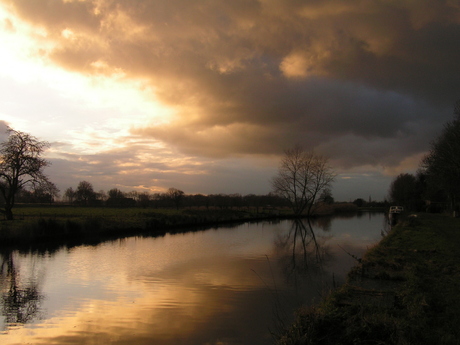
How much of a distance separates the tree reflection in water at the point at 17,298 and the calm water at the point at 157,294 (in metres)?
0.02

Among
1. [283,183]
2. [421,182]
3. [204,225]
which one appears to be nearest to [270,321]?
[204,225]

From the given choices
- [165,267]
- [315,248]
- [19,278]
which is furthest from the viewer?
[315,248]

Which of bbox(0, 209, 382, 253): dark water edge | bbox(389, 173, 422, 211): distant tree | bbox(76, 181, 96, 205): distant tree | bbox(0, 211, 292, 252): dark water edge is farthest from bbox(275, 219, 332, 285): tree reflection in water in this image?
bbox(76, 181, 96, 205): distant tree

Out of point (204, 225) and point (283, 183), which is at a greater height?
point (283, 183)

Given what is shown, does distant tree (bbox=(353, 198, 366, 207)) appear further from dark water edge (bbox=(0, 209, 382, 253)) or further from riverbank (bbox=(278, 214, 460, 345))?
riverbank (bbox=(278, 214, 460, 345))

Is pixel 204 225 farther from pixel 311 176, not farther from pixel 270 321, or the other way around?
pixel 270 321

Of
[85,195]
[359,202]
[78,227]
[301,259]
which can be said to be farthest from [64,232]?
[359,202]

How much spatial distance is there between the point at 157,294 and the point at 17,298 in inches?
154

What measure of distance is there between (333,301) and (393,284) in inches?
98.1

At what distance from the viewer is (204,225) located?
37375 mm

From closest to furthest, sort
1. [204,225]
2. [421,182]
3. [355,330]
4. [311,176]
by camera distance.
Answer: [355,330]
[204,225]
[311,176]
[421,182]

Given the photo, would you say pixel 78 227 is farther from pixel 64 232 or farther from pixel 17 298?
pixel 17 298

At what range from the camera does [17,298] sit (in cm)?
921

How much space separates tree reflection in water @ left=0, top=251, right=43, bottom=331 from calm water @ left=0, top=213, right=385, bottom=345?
0.08 ft
